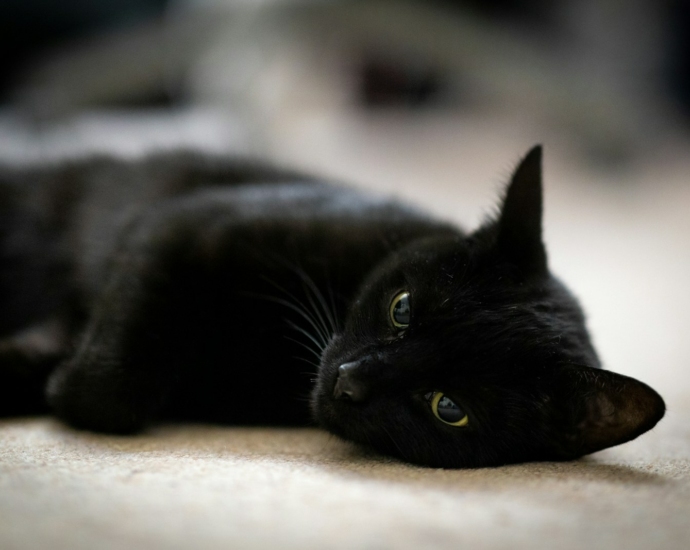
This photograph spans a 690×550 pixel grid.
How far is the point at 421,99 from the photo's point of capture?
4.41m

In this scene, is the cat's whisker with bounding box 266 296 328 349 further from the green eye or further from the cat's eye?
the green eye

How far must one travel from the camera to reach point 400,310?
117 centimetres

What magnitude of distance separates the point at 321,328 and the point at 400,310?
21cm

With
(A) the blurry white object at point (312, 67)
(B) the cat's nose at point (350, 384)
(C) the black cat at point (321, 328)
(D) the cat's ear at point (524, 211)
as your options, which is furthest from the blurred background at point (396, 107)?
(B) the cat's nose at point (350, 384)

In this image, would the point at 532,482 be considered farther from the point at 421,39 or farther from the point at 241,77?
the point at 421,39

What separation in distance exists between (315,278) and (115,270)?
15.7 inches

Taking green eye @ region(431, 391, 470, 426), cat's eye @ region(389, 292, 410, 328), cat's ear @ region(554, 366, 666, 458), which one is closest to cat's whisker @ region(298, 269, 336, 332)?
cat's eye @ region(389, 292, 410, 328)

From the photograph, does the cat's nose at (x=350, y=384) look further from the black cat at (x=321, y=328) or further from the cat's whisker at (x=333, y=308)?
the cat's whisker at (x=333, y=308)

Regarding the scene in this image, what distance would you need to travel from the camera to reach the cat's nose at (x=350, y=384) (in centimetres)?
105

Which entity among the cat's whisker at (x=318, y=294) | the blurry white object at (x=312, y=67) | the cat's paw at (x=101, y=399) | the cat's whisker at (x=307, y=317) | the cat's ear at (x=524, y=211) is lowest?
the cat's paw at (x=101, y=399)

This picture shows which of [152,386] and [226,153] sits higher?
[226,153]

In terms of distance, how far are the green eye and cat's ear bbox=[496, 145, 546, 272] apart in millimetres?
318

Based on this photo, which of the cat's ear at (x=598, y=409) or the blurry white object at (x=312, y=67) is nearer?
the cat's ear at (x=598, y=409)

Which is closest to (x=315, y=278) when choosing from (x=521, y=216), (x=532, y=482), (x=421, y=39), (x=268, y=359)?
(x=268, y=359)
